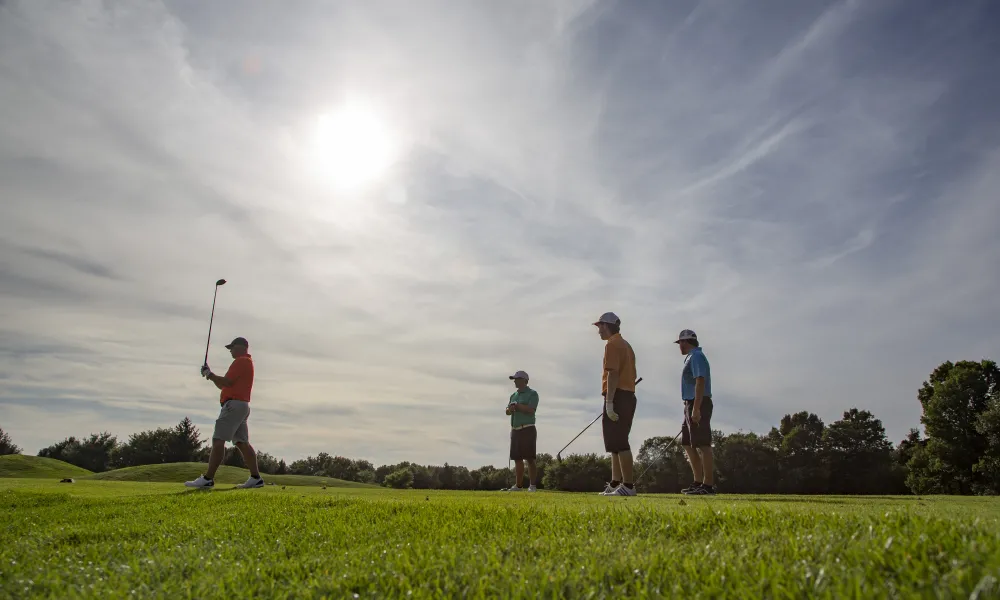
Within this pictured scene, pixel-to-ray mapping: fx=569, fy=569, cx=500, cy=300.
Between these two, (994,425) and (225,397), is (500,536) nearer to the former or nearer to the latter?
(225,397)

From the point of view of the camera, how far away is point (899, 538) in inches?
119

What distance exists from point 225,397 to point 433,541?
9886mm

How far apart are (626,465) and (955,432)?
4662 centimetres

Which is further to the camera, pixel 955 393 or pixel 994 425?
pixel 955 393

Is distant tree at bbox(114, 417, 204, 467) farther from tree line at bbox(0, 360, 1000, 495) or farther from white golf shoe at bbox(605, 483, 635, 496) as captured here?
white golf shoe at bbox(605, 483, 635, 496)

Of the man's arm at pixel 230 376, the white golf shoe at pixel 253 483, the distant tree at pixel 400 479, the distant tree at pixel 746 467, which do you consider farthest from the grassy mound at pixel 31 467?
the distant tree at pixel 746 467

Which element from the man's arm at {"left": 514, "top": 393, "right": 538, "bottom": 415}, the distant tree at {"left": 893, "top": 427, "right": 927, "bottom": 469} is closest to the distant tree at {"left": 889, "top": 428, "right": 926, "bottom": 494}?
the distant tree at {"left": 893, "top": 427, "right": 927, "bottom": 469}

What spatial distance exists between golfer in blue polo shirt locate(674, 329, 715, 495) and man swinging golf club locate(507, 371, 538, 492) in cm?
Result: 570

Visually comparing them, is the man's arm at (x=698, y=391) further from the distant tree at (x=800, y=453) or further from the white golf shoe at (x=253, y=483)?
the distant tree at (x=800, y=453)

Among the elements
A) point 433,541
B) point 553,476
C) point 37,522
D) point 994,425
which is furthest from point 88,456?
point 994,425

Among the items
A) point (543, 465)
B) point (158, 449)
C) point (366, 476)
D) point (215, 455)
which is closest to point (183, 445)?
point (158, 449)

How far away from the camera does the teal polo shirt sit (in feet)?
51.6

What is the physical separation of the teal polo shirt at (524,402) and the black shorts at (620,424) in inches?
216

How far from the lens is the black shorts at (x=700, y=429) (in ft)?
32.7
